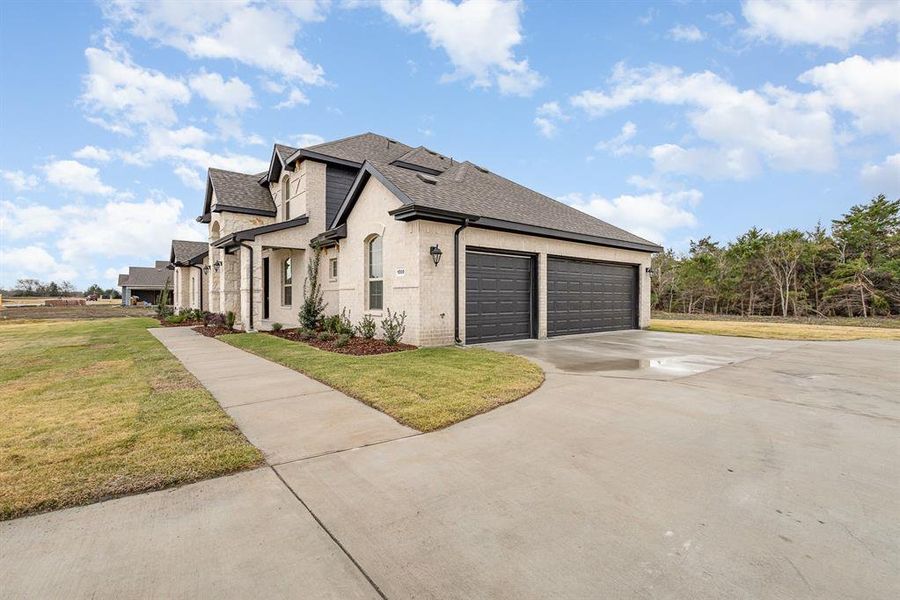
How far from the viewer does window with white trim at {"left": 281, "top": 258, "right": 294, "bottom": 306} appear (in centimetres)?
Answer: 1590

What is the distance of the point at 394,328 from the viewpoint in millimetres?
10211

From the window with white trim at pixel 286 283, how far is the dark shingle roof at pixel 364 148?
15.6 feet

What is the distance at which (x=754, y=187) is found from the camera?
2373 centimetres

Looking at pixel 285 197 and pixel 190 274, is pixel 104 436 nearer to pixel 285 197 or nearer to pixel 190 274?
pixel 285 197

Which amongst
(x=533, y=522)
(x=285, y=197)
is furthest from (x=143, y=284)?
(x=533, y=522)

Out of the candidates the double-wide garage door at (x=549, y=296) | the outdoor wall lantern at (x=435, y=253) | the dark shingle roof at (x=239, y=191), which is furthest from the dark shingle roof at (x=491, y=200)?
the dark shingle roof at (x=239, y=191)

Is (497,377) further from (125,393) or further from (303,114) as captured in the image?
(303,114)

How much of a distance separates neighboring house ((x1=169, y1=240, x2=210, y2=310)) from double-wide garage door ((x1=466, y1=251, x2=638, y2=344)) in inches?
712

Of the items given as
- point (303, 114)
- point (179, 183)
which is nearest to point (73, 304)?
point (179, 183)

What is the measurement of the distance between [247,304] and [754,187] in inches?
1129

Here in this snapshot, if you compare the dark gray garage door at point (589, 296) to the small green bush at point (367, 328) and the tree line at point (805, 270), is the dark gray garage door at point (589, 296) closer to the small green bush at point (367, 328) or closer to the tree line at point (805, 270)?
the small green bush at point (367, 328)

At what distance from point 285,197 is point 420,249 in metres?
9.51

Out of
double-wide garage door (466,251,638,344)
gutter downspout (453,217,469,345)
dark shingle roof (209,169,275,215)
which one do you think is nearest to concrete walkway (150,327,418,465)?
gutter downspout (453,217,469,345)

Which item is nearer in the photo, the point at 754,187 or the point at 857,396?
the point at 857,396
